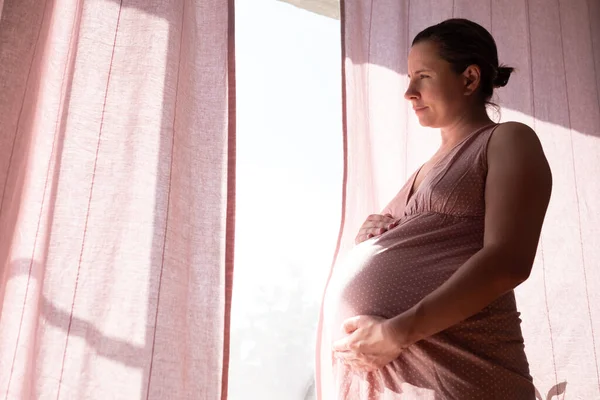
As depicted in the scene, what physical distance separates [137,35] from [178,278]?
1.75ft

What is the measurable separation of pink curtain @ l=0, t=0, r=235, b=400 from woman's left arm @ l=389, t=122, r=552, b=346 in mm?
472

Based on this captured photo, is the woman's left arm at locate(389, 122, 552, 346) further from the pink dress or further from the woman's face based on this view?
the woman's face

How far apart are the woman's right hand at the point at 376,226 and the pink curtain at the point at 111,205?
28 cm

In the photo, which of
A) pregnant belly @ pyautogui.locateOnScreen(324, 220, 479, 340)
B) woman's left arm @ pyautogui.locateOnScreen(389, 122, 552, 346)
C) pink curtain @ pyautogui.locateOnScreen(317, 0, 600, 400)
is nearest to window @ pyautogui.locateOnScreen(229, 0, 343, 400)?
pink curtain @ pyautogui.locateOnScreen(317, 0, 600, 400)

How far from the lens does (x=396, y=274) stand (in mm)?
1027

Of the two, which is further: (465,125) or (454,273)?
(465,125)

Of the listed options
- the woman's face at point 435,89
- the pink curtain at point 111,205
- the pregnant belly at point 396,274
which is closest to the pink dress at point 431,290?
the pregnant belly at point 396,274

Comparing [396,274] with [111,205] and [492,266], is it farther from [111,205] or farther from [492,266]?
[111,205]

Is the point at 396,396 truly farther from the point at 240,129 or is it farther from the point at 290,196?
the point at 240,129

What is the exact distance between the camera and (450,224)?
106 cm

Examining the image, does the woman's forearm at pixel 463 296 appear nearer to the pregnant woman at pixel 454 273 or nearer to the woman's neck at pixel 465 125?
the pregnant woman at pixel 454 273

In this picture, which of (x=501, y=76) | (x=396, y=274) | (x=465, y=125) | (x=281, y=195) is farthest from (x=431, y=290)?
(x=281, y=195)

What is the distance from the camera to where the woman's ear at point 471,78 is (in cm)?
120

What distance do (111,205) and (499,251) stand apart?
725 millimetres
